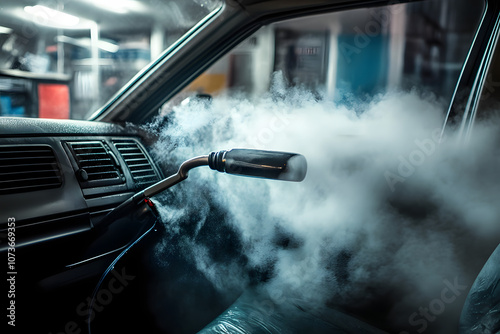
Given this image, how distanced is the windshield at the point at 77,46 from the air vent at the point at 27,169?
42 centimetres

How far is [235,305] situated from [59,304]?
645mm

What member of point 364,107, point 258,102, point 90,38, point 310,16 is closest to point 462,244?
point 364,107

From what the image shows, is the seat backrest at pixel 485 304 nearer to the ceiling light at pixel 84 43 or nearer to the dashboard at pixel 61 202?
the dashboard at pixel 61 202

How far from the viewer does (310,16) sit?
1758 mm

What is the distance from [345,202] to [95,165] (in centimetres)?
105

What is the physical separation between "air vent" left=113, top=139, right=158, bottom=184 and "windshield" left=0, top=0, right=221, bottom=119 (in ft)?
1.01

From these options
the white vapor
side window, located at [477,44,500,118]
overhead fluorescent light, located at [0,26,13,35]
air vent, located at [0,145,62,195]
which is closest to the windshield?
overhead fluorescent light, located at [0,26,13,35]

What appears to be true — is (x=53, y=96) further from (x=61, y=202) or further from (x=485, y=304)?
(x=485, y=304)

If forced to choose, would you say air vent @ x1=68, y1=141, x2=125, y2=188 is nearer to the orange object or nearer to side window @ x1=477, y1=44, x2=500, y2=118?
the orange object

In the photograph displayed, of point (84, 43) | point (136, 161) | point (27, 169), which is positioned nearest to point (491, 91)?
point (136, 161)

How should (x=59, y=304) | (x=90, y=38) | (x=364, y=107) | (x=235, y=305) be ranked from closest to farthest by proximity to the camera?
(x=59, y=304), (x=235, y=305), (x=364, y=107), (x=90, y=38)

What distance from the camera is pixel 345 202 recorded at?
1562 mm

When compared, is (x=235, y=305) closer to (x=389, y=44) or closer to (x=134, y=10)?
(x=134, y=10)

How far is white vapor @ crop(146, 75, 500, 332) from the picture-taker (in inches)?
52.0
